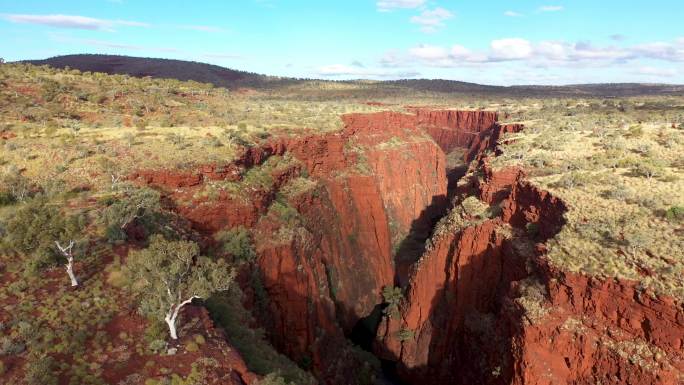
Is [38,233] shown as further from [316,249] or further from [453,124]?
[453,124]

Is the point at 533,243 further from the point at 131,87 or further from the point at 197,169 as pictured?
the point at 131,87

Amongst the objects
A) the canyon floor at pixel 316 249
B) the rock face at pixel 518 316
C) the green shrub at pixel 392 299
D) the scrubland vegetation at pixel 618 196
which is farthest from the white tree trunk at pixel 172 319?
the green shrub at pixel 392 299

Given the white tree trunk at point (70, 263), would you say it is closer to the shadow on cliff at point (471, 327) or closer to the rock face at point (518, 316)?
the rock face at point (518, 316)

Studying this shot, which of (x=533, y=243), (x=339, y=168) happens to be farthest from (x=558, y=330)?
(x=339, y=168)

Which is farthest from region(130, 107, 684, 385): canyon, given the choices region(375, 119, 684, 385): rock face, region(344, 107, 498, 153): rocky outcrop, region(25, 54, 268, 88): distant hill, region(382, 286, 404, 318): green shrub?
region(25, 54, 268, 88): distant hill

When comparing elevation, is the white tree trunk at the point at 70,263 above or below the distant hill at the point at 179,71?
below

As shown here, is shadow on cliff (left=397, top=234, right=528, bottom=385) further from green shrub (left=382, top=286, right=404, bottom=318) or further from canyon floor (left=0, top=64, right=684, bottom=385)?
green shrub (left=382, top=286, right=404, bottom=318)
